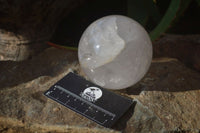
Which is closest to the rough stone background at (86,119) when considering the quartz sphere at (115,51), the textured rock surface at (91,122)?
the textured rock surface at (91,122)

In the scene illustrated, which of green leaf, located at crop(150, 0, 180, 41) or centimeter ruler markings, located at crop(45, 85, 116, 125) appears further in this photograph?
green leaf, located at crop(150, 0, 180, 41)

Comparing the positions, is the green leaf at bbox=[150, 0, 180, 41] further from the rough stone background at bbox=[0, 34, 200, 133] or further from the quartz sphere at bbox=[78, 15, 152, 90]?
the quartz sphere at bbox=[78, 15, 152, 90]

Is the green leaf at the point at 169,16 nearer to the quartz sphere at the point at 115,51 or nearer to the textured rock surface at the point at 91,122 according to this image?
the textured rock surface at the point at 91,122

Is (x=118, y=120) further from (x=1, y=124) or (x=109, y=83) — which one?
(x=1, y=124)

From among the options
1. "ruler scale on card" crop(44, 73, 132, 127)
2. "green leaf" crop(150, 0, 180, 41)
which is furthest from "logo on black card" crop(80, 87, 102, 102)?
"green leaf" crop(150, 0, 180, 41)

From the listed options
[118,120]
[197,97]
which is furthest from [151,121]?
[197,97]

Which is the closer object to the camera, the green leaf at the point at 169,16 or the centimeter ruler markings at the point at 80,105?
the centimeter ruler markings at the point at 80,105

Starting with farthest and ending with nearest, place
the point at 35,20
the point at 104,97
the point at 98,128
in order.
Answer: the point at 35,20 < the point at 104,97 < the point at 98,128

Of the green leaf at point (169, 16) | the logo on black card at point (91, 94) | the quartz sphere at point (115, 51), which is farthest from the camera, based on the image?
the green leaf at point (169, 16)
